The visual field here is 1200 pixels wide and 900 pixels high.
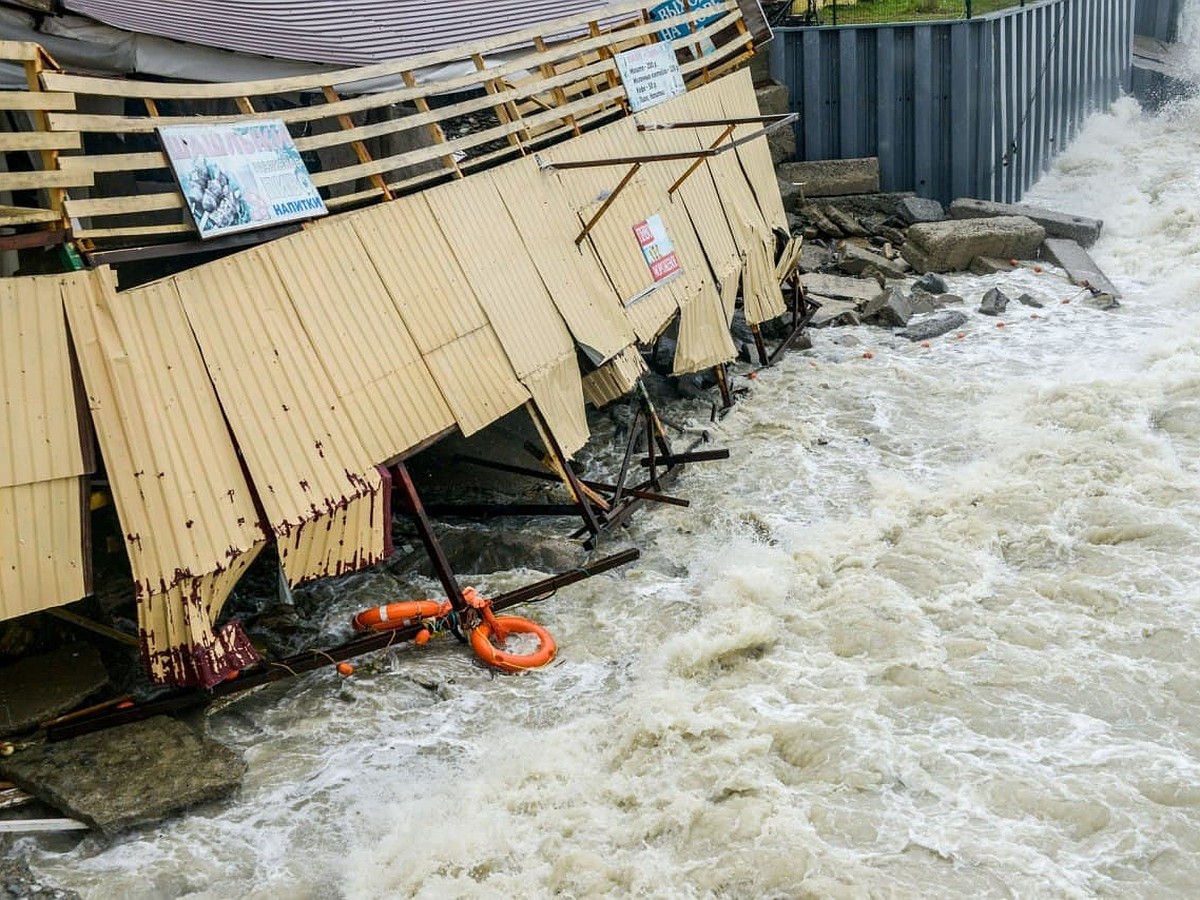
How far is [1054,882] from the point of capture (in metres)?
7.10

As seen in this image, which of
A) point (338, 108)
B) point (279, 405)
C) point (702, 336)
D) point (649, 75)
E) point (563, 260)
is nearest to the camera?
point (279, 405)

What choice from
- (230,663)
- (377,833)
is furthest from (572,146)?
(377,833)

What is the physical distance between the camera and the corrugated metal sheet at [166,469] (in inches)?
313

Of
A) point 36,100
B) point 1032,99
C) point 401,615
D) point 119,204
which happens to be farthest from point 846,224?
point 36,100

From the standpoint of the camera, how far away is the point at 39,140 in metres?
7.80

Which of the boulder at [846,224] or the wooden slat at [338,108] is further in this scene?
the boulder at [846,224]

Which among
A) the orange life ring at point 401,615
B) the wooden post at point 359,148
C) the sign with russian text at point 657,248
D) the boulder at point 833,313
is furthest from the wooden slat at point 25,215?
the boulder at point 833,313

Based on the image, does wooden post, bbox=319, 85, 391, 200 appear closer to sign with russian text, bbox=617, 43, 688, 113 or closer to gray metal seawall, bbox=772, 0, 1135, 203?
sign with russian text, bbox=617, 43, 688, 113

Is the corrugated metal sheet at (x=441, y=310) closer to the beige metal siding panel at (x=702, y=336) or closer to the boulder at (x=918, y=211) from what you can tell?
the beige metal siding panel at (x=702, y=336)

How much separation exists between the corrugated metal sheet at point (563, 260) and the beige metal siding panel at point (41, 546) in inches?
207

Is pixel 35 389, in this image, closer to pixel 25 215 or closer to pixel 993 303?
pixel 25 215

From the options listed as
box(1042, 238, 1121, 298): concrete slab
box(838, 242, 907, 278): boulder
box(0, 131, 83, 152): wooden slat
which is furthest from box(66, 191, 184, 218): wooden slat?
box(1042, 238, 1121, 298): concrete slab

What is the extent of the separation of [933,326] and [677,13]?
19.0 feet

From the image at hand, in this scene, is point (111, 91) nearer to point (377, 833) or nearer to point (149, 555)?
point (149, 555)
